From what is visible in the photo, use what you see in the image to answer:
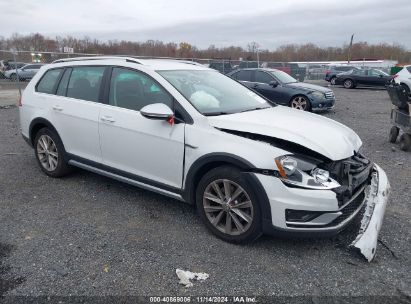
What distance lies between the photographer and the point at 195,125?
3.60 m

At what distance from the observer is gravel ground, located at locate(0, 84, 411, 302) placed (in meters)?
2.88

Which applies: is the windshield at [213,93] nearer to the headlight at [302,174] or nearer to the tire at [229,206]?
the tire at [229,206]

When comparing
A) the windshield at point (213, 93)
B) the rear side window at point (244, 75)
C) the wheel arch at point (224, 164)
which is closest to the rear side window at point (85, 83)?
the windshield at point (213, 93)

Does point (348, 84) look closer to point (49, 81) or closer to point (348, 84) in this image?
point (348, 84)

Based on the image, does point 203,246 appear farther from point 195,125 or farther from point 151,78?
point 151,78

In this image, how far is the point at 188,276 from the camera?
300cm

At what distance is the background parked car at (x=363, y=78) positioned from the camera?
2327 cm

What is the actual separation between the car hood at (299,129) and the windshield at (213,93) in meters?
0.23

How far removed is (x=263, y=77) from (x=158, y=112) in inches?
361

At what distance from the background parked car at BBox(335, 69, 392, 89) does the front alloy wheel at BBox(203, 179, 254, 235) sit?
2267 cm

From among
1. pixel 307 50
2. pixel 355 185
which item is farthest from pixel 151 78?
pixel 307 50

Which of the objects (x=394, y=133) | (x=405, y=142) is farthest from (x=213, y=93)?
(x=394, y=133)

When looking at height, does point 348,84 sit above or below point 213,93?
below

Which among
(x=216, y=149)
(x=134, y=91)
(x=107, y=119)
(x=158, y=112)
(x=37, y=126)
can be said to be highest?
(x=134, y=91)
